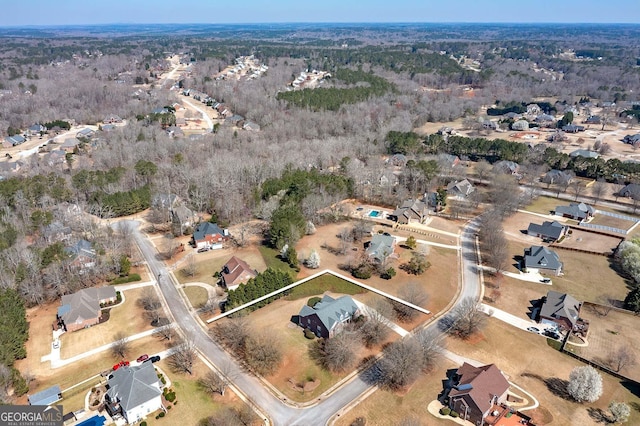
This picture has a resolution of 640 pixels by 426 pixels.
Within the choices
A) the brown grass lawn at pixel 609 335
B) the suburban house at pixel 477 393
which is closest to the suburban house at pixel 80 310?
the suburban house at pixel 477 393

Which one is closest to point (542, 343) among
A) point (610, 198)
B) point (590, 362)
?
point (590, 362)

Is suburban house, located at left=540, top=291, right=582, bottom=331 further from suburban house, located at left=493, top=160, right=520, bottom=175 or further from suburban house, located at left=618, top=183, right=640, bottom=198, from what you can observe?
suburban house, located at left=493, top=160, right=520, bottom=175

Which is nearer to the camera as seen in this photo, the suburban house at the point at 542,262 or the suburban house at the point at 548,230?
the suburban house at the point at 542,262

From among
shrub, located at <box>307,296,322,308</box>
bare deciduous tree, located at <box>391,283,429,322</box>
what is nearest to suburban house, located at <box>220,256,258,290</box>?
shrub, located at <box>307,296,322,308</box>

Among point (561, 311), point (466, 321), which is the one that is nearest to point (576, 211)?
point (561, 311)

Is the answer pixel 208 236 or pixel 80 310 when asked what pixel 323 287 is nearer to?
pixel 208 236

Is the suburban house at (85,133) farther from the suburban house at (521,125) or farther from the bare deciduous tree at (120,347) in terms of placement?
the suburban house at (521,125)
